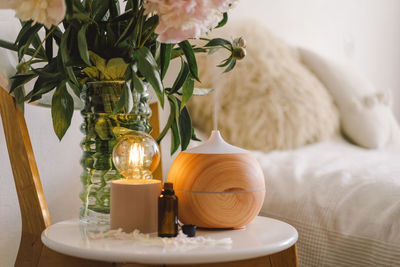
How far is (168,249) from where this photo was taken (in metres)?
0.62

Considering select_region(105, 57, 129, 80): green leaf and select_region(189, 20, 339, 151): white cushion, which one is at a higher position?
select_region(105, 57, 129, 80): green leaf

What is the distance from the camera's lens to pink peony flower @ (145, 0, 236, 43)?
62 cm

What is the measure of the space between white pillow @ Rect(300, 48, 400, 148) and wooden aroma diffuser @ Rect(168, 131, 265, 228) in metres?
1.16

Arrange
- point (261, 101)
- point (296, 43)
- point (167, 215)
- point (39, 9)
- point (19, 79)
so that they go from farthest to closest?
point (296, 43) < point (261, 101) < point (19, 79) < point (167, 215) < point (39, 9)

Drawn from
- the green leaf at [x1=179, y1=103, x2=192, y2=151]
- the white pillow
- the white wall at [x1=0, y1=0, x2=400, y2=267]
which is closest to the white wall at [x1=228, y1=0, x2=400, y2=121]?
the white wall at [x1=0, y1=0, x2=400, y2=267]

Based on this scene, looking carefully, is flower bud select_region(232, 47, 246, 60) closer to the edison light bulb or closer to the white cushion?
the edison light bulb

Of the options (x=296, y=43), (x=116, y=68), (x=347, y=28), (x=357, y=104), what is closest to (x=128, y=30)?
(x=116, y=68)

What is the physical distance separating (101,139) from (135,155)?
0.09 meters

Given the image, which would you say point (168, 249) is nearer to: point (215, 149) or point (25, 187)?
point (215, 149)

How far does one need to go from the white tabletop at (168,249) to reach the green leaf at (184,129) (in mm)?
200

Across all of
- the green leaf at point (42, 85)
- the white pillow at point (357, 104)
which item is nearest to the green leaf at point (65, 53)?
the green leaf at point (42, 85)

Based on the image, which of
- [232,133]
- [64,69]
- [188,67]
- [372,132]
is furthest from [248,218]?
[372,132]

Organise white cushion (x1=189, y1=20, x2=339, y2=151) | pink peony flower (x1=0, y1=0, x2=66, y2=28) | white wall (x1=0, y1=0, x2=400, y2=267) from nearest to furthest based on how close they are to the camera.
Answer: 1. pink peony flower (x1=0, y1=0, x2=66, y2=28)
2. white wall (x1=0, y1=0, x2=400, y2=267)
3. white cushion (x1=189, y1=20, x2=339, y2=151)

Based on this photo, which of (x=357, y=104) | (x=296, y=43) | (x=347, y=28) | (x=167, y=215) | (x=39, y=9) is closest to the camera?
(x=39, y=9)
